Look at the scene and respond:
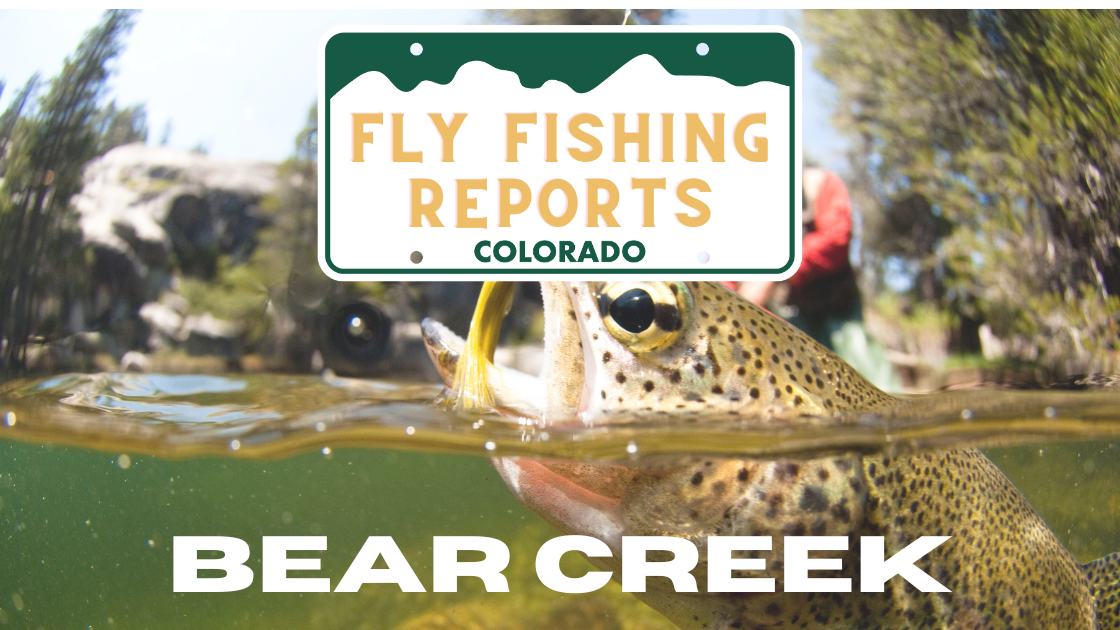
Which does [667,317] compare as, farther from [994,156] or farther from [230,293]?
[230,293]

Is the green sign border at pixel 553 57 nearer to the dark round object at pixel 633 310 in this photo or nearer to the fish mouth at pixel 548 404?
the fish mouth at pixel 548 404

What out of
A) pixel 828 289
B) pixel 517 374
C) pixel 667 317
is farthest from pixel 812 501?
pixel 828 289

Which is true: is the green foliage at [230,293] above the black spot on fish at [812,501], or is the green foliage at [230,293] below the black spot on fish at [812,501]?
above

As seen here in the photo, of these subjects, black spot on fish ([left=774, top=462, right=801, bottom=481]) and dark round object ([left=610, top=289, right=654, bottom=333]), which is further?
black spot on fish ([left=774, top=462, right=801, bottom=481])

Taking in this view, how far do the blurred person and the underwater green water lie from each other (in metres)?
0.49

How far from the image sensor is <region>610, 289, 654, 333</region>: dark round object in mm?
1604

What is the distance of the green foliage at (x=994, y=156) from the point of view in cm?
266

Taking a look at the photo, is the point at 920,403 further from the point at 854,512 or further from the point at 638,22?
the point at 638,22

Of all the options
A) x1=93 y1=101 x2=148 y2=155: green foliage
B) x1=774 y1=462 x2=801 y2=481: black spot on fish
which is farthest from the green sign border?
x1=93 y1=101 x2=148 y2=155: green foliage

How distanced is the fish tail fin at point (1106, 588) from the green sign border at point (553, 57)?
1.70 metres

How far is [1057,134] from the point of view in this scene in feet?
9.05

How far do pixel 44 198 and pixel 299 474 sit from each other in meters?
2.21

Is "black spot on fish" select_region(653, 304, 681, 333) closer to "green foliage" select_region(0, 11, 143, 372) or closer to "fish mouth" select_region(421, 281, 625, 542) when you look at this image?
"fish mouth" select_region(421, 281, 625, 542)

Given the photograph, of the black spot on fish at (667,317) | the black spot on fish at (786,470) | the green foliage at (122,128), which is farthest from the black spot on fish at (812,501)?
the green foliage at (122,128)
